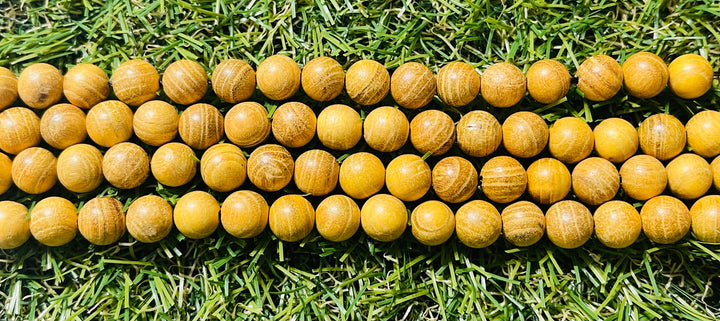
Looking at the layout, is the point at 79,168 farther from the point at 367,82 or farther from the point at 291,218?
the point at 367,82

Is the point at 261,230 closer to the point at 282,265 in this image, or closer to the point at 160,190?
the point at 282,265

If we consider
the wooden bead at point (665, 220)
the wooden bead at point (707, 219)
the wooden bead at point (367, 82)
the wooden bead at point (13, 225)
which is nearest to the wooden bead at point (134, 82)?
the wooden bead at point (13, 225)

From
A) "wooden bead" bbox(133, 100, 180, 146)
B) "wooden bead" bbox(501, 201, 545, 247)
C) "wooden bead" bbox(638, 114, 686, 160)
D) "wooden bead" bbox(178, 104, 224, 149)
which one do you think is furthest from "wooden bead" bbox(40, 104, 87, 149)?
"wooden bead" bbox(638, 114, 686, 160)

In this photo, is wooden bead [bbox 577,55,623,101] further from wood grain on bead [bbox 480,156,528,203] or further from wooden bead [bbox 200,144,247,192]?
wooden bead [bbox 200,144,247,192]

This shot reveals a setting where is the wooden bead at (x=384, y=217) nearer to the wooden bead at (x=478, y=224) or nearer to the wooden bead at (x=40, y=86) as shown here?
the wooden bead at (x=478, y=224)

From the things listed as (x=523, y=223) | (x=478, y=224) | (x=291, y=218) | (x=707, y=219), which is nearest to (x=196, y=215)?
(x=291, y=218)

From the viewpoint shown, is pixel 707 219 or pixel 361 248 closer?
pixel 707 219
